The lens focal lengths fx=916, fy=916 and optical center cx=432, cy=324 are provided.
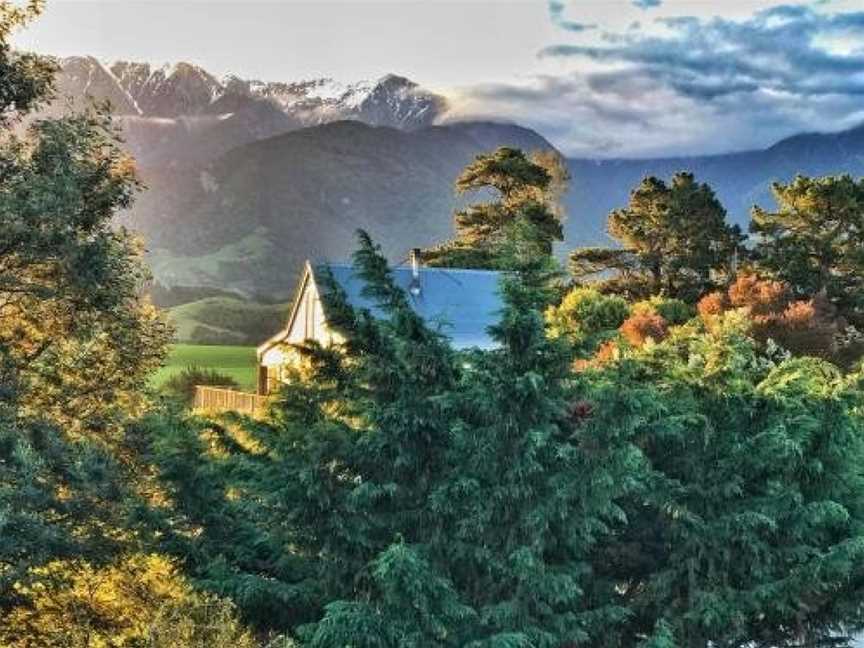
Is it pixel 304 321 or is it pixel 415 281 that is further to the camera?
pixel 304 321

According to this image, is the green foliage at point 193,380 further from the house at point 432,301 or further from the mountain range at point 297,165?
the mountain range at point 297,165

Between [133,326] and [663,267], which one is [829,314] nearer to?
[663,267]

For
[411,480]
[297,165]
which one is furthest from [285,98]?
[411,480]

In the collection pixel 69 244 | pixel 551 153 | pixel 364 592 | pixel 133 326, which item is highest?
pixel 551 153

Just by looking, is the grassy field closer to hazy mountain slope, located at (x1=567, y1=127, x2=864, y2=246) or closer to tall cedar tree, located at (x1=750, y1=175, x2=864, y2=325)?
hazy mountain slope, located at (x1=567, y1=127, x2=864, y2=246)

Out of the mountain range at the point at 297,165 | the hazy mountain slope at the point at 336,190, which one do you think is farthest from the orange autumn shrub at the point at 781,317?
the mountain range at the point at 297,165

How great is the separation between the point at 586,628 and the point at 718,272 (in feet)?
131

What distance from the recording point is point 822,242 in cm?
4375

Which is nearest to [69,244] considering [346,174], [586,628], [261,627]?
[261,627]

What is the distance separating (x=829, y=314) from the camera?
3594cm

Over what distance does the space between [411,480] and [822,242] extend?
1459 inches

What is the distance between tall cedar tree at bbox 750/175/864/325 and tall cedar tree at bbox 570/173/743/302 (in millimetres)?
3261

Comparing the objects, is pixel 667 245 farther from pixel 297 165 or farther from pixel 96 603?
pixel 297 165

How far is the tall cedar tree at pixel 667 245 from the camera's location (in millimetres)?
48844
